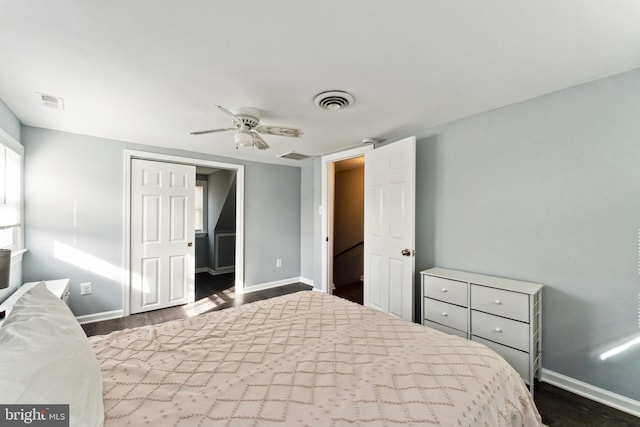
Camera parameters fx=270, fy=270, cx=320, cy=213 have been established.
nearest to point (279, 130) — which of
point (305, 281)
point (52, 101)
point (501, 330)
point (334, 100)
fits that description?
point (334, 100)

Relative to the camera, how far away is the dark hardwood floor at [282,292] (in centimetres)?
171

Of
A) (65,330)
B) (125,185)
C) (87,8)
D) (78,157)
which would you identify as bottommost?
(65,330)

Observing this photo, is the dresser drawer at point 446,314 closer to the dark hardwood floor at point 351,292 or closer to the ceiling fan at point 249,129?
the dark hardwood floor at point 351,292

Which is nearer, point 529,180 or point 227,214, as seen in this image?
point 529,180

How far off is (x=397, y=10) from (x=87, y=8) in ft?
4.68

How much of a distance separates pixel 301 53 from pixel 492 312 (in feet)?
7.55

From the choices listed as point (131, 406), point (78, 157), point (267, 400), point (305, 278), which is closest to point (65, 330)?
point (131, 406)

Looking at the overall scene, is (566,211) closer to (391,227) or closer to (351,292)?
(391,227)

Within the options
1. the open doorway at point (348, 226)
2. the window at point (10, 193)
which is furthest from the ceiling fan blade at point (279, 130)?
the open doorway at point (348, 226)

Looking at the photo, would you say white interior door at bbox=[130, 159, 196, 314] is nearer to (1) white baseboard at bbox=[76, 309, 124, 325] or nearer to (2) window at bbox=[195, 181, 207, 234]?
(1) white baseboard at bbox=[76, 309, 124, 325]

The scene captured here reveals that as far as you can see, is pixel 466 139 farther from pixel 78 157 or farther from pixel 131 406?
pixel 78 157

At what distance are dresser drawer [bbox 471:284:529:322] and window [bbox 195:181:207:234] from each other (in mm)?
5497

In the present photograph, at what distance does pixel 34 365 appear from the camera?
0.80m

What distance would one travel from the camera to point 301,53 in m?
1.58
